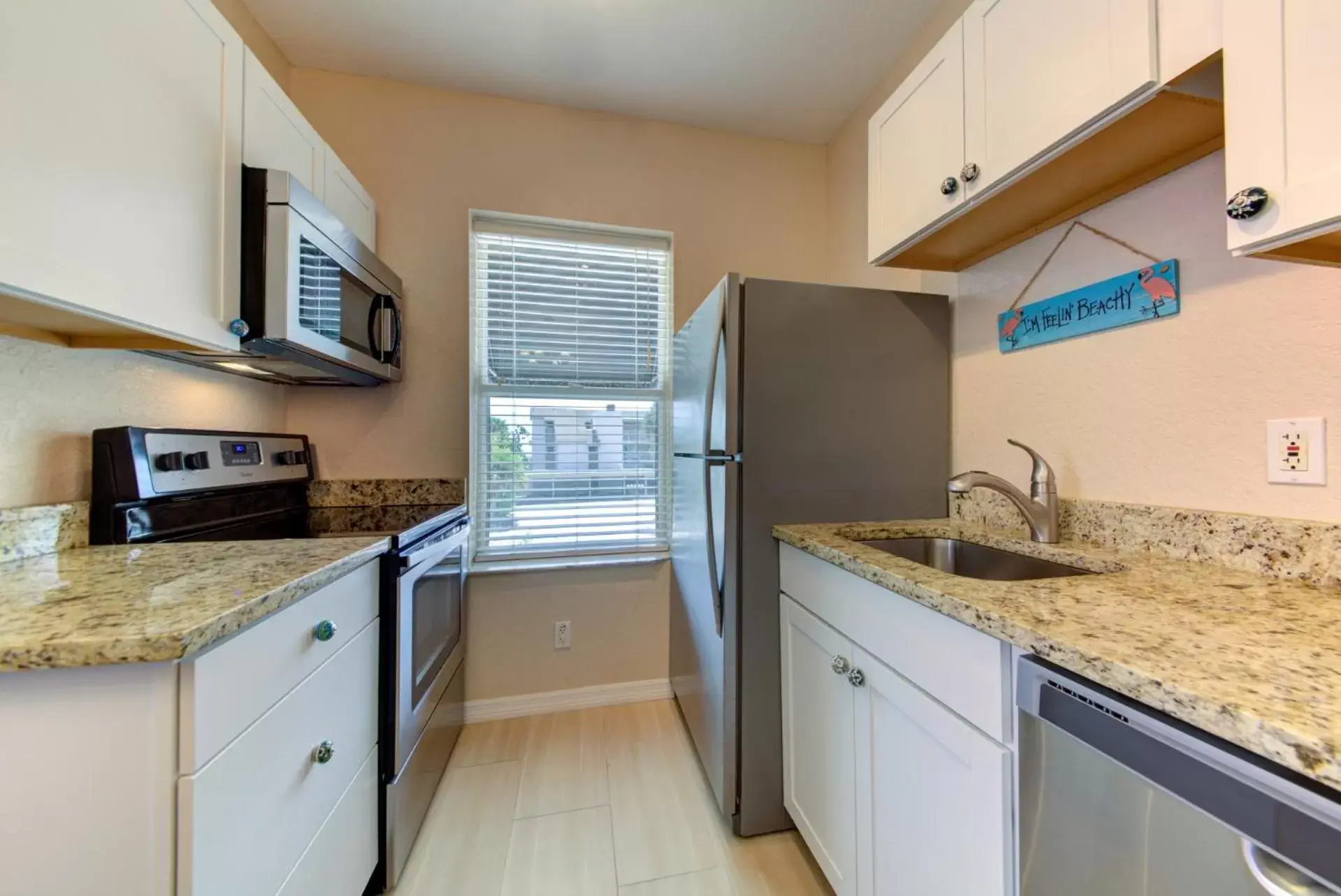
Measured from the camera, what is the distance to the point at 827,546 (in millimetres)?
1206

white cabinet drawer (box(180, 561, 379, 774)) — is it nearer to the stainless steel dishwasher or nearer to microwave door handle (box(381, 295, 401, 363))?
microwave door handle (box(381, 295, 401, 363))

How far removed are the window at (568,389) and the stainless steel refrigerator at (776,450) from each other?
67 centimetres

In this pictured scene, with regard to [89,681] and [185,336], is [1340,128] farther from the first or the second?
[185,336]

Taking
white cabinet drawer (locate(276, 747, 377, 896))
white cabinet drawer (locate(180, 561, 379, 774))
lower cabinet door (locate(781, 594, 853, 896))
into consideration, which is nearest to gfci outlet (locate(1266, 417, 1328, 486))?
lower cabinet door (locate(781, 594, 853, 896))

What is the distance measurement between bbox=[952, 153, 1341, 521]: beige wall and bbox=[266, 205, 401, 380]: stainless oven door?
6.64ft

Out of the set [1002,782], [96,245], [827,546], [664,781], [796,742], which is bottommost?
[664,781]

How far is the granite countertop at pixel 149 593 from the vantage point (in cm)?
60

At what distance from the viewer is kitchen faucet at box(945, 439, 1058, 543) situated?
3.98ft

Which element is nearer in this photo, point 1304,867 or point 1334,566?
point 1304,867

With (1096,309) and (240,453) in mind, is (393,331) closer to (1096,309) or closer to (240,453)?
(240,453)

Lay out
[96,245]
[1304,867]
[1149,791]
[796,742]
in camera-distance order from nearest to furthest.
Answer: [1304,867]
[1149,791]
[96,245]
[796,742]

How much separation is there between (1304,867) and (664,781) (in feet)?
5.35

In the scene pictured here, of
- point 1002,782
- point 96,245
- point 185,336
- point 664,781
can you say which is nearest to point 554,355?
point 185,336

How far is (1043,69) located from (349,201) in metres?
2.14
